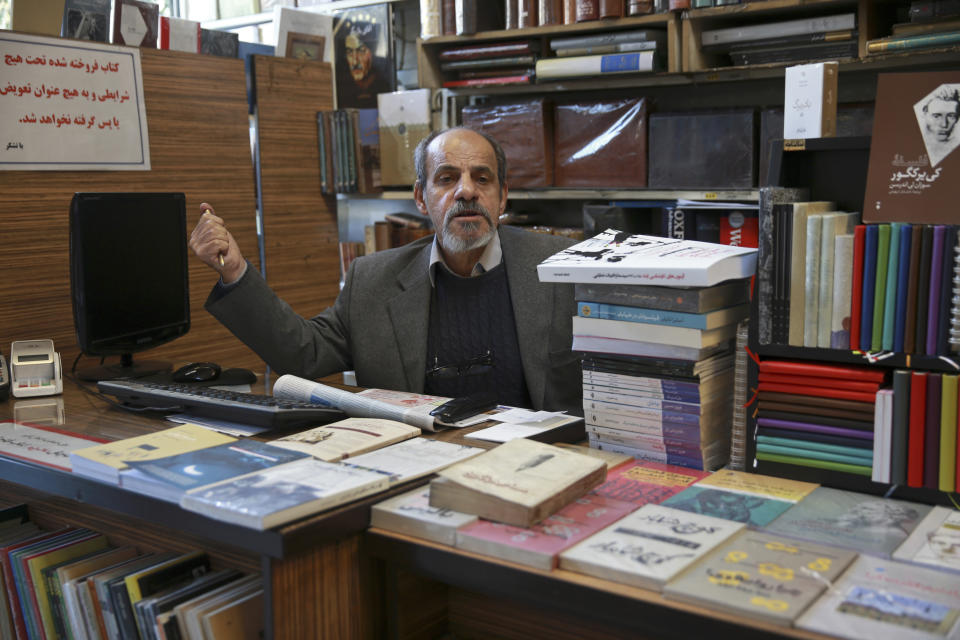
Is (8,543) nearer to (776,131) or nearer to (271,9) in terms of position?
(776,131)

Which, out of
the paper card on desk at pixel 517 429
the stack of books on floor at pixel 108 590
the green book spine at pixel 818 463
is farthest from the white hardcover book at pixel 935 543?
the stack of books on floor at pixel 108 590

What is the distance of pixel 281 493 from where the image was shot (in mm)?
1171

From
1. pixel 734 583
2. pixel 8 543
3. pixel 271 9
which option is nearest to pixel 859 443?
pixel 734 583

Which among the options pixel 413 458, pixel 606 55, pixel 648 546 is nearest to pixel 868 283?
pixel 648 546

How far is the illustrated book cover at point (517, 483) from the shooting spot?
116 cm

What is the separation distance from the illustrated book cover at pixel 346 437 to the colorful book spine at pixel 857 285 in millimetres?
730

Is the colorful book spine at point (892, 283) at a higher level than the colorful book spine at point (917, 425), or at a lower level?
higher

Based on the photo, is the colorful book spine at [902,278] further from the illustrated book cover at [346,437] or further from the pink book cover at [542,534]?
the illustrated book cover at [346,437]

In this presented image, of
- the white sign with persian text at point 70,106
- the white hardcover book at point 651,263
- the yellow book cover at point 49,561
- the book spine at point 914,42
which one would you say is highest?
the book spine at point 914,42

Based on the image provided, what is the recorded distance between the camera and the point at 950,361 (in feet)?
4.12

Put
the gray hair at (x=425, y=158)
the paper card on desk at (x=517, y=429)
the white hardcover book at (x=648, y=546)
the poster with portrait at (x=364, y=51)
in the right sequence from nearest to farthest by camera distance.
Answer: the white hardcover book at (x=648, y=546)
the paper card on desk at (x=517, y=429)
the gray hair at (x=425, y=158)
the poster with portrait at (x=364, y=51)

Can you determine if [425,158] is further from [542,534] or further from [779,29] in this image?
[542,534]

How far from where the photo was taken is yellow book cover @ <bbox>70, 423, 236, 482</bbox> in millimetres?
1310

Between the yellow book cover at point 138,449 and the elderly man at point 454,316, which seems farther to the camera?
the elderly man at point 454,316
